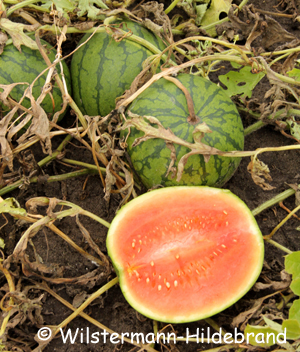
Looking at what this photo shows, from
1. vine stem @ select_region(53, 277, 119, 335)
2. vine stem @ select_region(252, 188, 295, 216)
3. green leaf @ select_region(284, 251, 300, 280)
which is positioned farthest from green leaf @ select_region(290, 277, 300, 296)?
vine stem @ select_region(53, 277, 119, 335)

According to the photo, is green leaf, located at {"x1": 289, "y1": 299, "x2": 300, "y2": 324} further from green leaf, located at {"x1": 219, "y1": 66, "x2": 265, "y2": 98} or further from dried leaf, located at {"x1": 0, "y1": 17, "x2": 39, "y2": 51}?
dried leaf, located at {"x1": 0, "y1": 17, "x2": 39, "y2": 51}

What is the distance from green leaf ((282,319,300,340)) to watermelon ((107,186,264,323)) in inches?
9.9

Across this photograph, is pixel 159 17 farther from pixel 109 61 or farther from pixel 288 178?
pixel 288 178

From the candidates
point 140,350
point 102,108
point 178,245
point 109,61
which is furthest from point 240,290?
point 109,61

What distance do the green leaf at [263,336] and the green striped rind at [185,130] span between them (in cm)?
71

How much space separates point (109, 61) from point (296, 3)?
5.19 ft

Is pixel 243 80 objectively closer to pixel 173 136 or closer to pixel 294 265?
pixel 173 136

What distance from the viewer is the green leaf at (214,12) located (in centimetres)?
252

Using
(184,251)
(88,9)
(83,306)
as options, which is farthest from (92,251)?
(88,9)

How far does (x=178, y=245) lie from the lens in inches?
69.0

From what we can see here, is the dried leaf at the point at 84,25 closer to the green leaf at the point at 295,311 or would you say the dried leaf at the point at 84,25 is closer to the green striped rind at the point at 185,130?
the green striped rind at the point at 185,130

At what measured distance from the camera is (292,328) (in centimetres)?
148

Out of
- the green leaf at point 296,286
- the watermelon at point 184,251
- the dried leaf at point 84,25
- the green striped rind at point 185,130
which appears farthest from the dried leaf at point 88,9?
the green leaf at point 296,286

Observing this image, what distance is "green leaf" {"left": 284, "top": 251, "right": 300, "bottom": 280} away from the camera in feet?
5.37
